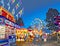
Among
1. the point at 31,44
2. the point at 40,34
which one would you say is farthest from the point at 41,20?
the point at 31,44

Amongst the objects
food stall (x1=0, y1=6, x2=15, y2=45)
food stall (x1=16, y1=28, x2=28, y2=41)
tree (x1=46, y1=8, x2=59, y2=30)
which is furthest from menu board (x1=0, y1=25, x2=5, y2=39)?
tree (x1=46, y1=8, x2=59, y2=30)

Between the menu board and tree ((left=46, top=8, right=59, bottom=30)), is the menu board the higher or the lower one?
the lower one

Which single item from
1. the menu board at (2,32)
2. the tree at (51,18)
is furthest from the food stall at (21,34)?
the tree at (51,18)

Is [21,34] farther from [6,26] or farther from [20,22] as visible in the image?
[6,26]

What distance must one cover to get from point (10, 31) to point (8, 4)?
943 millimetres

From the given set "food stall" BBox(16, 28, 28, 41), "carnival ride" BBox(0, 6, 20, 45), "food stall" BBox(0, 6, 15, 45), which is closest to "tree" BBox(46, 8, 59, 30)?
"food stall" BBox(16, 28, 28, 41)

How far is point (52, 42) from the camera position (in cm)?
648

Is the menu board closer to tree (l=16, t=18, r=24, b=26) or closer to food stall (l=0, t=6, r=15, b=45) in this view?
food stall (l=0, t=6, r=15, b=45)

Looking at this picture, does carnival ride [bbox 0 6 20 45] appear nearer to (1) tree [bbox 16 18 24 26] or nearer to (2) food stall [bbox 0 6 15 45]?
(2) food stall [bbox 0 6 15 45]

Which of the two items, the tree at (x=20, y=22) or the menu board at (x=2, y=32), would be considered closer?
the menu board at (x=2, y=32)

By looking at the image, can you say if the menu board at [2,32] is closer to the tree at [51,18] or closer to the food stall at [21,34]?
the food stall at [21,34]

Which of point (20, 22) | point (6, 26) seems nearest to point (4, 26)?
point (6, 26)

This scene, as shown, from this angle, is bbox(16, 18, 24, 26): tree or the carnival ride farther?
bbox(16, 18, 24, 26): tree

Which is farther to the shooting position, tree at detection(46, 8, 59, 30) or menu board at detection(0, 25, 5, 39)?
tree at detection(46, 8, 59, 30)
